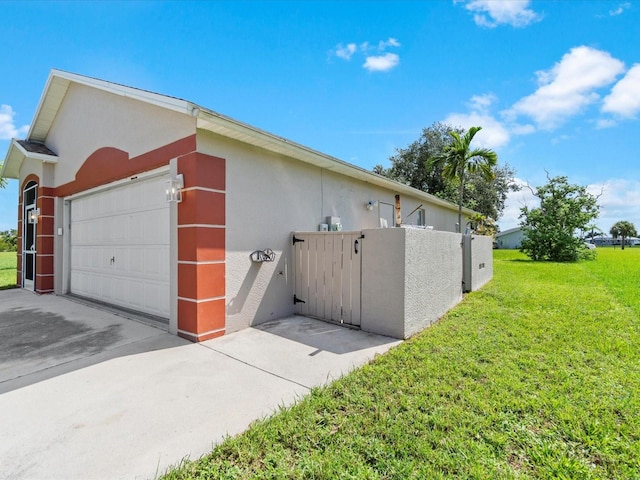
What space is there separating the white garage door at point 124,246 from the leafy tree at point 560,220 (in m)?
19.6

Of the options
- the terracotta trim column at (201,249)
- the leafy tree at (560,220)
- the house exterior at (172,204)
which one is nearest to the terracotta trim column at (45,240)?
the house exterior at (172,204)

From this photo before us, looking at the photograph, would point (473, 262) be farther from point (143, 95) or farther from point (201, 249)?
point (143, 95)

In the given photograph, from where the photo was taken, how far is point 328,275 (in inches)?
216

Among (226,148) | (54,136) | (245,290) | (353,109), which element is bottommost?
(245,290)

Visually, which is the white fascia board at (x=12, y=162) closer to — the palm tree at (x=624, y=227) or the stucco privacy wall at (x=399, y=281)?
the stucco privacy wall at (x=399, y=281)

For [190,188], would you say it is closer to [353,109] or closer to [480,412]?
[480,412]

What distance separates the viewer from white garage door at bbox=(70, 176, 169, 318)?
5.52 meters

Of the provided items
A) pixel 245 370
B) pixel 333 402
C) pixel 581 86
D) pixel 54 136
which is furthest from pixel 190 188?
pixel 581 86

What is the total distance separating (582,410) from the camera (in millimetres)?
2686

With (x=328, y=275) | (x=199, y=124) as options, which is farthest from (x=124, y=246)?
(x=328, y=275)

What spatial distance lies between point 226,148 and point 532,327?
5.85 metres

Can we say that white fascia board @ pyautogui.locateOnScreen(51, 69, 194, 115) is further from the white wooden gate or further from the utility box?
the utility box

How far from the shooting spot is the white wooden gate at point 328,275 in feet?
16.9

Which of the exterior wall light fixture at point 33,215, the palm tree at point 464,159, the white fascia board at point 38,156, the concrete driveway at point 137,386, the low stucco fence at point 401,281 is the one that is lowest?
the concrete driveway at point 137,386
